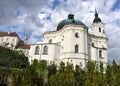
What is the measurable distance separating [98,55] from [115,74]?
4451 centimetres

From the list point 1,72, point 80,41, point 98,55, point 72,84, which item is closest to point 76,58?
point 80,41

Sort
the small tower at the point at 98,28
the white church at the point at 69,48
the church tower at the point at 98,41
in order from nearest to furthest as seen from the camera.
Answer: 1. the white church at the point at 69,48
2. the church tower at the point at 98,41
3. the small tower at the point at 98,28

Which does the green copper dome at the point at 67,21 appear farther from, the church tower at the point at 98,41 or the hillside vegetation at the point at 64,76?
the hillside vegetation at the point at 64,76

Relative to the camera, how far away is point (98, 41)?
240 ft

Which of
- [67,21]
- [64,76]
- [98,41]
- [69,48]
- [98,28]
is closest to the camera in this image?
[64,76]

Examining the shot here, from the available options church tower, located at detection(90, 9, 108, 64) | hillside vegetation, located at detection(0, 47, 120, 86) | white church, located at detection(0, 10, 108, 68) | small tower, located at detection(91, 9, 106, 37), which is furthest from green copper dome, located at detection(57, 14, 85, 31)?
hillside vegetation, located at detection(0, 47, 120, 86)

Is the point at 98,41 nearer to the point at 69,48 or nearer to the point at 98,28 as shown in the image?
the point at 98,28

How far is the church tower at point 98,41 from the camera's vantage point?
6431 centimetres

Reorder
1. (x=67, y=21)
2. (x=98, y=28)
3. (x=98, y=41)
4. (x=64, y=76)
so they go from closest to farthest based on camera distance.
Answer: (x=64, y=76) < (x=67, y=21) < (x=98, y=41) < (x=98, y=28)

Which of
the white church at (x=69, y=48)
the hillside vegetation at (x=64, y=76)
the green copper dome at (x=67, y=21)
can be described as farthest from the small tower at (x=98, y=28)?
the hillside vegetation at (x=64, y=76)

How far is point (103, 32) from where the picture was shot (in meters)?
76.2

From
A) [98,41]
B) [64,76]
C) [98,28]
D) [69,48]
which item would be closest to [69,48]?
[69,48]

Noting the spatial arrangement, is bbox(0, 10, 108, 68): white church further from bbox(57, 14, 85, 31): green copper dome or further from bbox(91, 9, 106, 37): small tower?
bbox(91, 9, 106, 37): small tower

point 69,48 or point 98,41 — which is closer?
point 69,48
